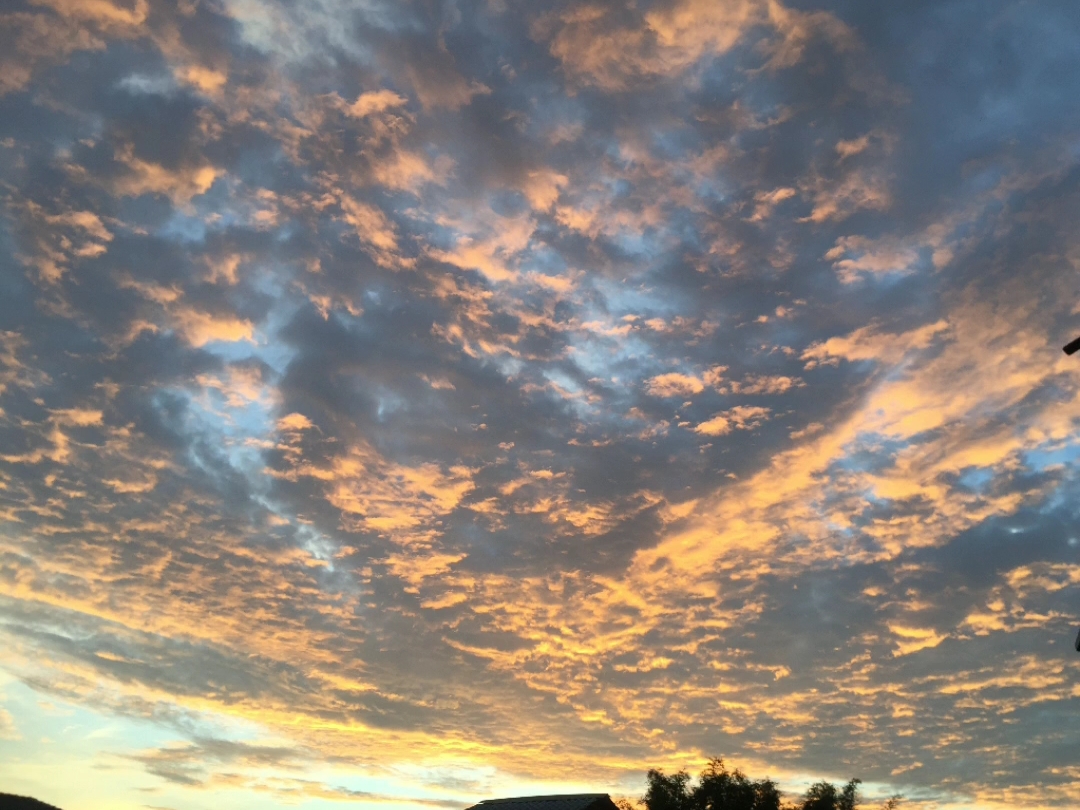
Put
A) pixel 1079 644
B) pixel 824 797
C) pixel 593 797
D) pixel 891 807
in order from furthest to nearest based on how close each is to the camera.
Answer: pixel 891 807
pixel 824 797
pixel 593 797
pixel 1079 644

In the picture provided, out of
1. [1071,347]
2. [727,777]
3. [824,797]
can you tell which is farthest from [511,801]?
[1071,347]

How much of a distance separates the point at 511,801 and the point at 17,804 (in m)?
41.2

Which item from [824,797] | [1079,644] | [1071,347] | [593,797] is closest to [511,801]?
[593,797]

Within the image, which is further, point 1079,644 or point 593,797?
point 593,797

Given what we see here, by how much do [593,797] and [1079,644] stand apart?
139 ft

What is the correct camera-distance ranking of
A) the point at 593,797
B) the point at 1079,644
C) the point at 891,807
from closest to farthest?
1. the point at 1079,644
2. the point at 593,797
3. the point at 891,807

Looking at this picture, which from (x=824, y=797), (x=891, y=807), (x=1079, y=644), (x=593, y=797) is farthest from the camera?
(x=891, y=807)

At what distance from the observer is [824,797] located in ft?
178

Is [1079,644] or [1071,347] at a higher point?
Result: [1071,347]

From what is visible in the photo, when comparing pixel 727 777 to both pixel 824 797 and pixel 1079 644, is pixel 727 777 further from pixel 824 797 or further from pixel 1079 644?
pixel 1079 644

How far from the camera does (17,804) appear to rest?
194 ft

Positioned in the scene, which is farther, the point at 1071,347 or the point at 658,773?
the point at 658,773

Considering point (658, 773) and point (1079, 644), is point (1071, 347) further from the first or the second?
point (658, 773)

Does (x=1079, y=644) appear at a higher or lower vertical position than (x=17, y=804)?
lower
